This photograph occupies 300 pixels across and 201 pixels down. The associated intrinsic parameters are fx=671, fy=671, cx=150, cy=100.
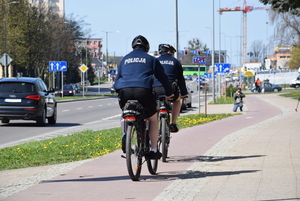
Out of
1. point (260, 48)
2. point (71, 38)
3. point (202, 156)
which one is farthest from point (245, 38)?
point (202, 156)

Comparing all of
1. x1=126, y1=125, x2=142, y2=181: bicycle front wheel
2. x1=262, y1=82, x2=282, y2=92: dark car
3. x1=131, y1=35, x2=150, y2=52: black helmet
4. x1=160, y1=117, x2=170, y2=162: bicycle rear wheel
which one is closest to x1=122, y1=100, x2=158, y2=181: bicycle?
x1=126, y1=125, x2=142, y2=181: bicycle front wheel

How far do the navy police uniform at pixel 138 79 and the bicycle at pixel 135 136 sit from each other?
0.38 ft

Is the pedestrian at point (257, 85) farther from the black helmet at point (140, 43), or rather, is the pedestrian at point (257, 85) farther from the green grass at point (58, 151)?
the black helmet at point (140, 43)

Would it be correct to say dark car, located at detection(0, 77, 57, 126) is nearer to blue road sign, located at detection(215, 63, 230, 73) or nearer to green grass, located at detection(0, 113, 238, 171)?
green grass, located at detection(0, 113, 238, 171)

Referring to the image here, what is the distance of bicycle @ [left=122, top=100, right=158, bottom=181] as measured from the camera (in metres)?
8.08

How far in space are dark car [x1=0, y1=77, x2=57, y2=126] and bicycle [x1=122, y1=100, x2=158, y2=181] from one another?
1409cm

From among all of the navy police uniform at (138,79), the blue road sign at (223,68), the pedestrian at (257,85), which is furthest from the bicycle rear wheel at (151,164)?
the pedestrian at (257,85)

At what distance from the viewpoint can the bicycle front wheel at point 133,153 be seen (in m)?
8.02

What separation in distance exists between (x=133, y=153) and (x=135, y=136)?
216 mm

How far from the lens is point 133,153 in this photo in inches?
327

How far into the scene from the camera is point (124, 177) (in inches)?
346

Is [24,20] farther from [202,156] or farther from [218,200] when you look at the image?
[218,200]

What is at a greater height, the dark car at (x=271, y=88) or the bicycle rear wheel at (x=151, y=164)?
the bicycle rear wheel at (x=151, y=164)

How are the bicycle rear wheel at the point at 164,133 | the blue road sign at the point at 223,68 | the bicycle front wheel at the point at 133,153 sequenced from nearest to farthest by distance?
the bicycle front wheel at the point at 133,153 → the bicycle rear wheel at the point at 164,133 → the blue road sign at the point at 223,68
